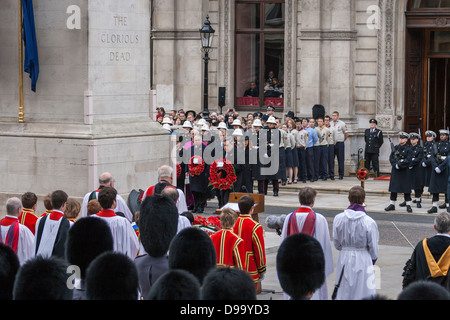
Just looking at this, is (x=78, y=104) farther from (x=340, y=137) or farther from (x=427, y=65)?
(x=427, y=65)

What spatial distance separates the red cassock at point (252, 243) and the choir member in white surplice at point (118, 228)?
151 cm

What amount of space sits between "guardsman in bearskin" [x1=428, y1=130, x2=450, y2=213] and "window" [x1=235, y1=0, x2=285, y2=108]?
9092 millimetres

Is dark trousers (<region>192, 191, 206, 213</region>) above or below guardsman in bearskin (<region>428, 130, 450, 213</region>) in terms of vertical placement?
below

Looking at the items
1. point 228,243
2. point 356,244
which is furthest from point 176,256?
point 356,244

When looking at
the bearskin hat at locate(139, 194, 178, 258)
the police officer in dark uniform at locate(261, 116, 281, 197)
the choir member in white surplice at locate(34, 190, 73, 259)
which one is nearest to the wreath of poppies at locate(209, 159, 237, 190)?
the police officer in dark uniform at locate(261, 116, 281, 197)

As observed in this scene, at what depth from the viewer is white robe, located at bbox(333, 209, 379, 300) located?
12148mm

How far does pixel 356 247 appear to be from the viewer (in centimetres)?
1223

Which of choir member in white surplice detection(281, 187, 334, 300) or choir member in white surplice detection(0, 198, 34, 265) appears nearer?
choir member in white surplice detection(0, 198, 34, 265)

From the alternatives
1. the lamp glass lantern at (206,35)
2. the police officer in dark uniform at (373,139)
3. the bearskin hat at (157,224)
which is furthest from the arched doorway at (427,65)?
the bearskin hat at (157,224)

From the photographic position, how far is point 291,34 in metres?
30.0

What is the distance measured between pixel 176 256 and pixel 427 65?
20.9 m

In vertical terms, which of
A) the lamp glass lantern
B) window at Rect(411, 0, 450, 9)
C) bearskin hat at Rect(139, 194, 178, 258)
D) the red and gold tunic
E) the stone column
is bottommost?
the red and gold tunic

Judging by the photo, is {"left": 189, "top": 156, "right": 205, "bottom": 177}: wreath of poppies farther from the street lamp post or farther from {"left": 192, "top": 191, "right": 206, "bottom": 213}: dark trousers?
the street lamp post
